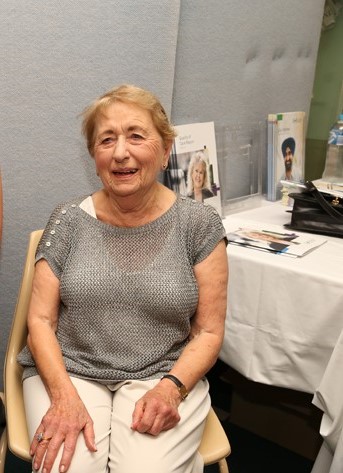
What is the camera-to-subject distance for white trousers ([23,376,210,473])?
1135 mm

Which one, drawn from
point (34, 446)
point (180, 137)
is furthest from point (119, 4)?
point (34, 446)

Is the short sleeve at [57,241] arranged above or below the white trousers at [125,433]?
above

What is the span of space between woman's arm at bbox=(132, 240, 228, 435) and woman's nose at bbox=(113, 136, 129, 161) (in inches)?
12.6

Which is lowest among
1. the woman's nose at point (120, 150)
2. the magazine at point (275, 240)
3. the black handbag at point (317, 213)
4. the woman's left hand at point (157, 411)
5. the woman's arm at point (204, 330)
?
the woman's left hand at point (157, 411)

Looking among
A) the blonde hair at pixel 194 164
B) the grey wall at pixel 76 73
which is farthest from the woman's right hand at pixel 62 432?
the blonde hair at pixel 194 164

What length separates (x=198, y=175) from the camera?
1.97 meters

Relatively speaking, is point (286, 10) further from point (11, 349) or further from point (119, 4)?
point (11, 349)

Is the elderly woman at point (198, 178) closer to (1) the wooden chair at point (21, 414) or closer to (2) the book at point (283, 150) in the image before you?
(2) the book at point (283, 150)

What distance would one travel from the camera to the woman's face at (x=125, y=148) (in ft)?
4.32

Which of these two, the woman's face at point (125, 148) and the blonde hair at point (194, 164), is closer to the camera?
the woman's face at point (125, 148)

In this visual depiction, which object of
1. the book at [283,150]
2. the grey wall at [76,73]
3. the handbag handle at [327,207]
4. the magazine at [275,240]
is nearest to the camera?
the grey wall at [76,73]

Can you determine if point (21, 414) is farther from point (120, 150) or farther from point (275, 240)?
point (275, 240)

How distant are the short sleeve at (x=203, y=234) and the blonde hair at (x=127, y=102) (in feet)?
0.73

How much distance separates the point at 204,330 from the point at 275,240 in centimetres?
52
